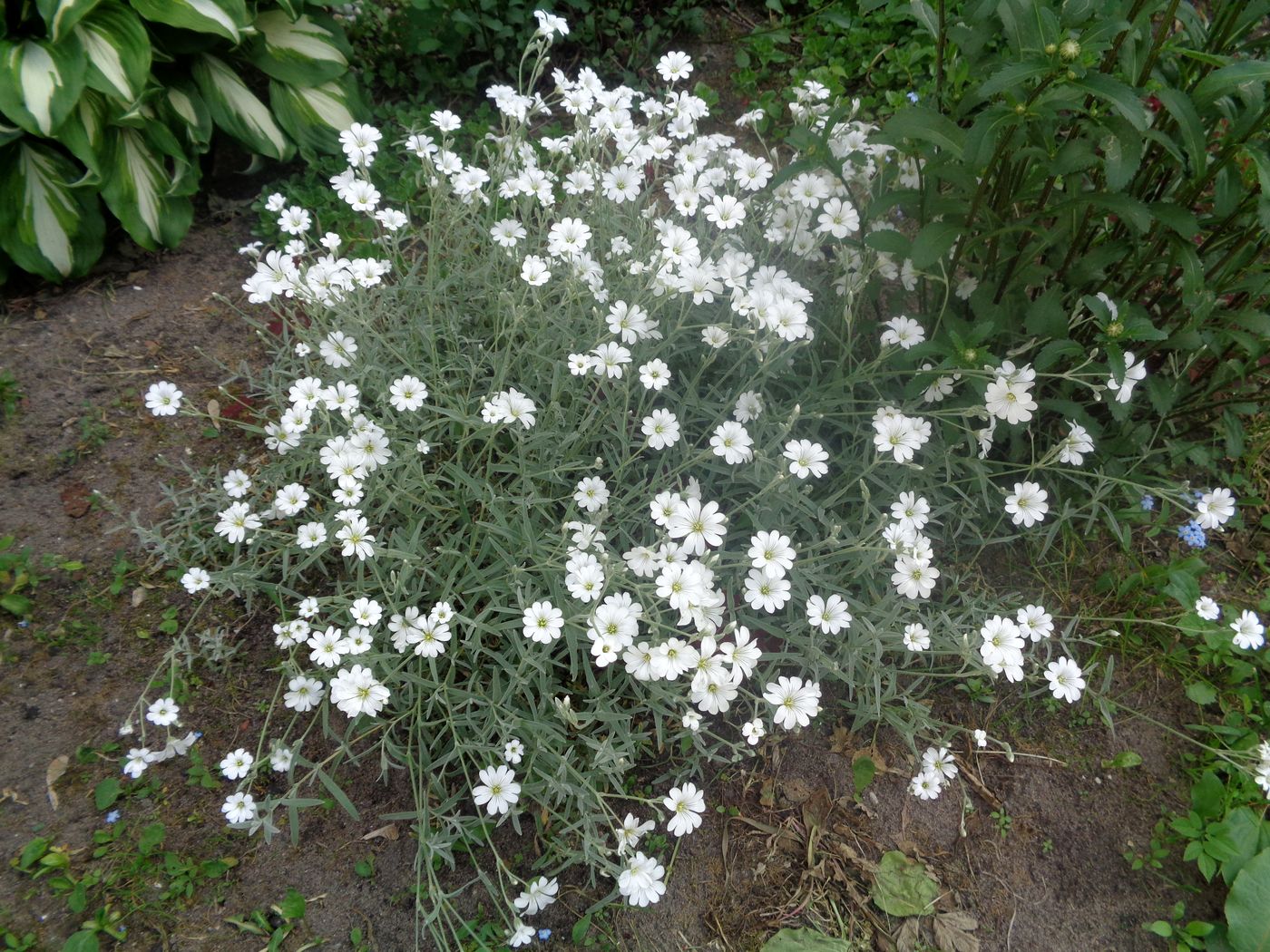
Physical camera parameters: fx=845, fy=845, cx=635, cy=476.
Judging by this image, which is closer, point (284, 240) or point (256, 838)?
point (256, 838)

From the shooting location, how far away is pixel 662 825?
2.48m

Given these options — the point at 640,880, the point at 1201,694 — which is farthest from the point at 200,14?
the point at 1201,694

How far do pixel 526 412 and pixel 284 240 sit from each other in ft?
6.57

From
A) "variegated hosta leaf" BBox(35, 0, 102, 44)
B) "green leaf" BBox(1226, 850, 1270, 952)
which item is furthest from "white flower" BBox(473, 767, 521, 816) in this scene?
"variegated hosta leaf" BBox(35, 0, 102, 44)

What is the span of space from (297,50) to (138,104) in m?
0.80

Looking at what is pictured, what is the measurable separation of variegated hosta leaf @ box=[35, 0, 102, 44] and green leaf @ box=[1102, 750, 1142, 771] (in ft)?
13.6

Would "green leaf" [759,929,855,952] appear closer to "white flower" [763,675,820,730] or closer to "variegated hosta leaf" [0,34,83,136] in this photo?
"white flower" [763,675,820,730]

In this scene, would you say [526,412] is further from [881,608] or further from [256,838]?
[256,838]

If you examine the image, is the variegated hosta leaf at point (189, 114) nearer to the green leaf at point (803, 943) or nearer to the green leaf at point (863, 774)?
the green leaf at point (863, 774)

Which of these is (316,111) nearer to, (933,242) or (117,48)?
(117,48)

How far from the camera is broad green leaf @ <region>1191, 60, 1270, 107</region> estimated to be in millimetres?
1846

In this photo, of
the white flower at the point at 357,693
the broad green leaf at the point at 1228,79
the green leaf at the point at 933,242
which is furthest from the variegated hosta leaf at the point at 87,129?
the broad green leaf at the point at 1228,79

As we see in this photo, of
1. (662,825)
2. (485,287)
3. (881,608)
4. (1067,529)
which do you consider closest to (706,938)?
(662,825)

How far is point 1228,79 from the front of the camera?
1.89 metres
